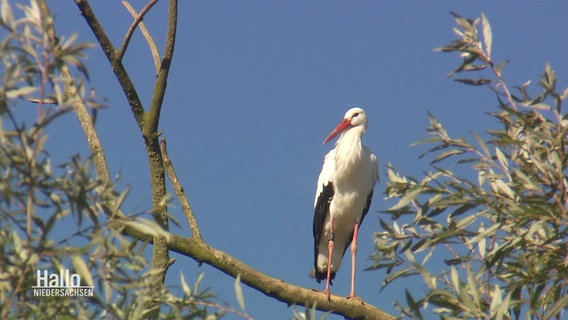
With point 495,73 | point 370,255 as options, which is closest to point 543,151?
point 495,73

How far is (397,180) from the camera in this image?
5941mm

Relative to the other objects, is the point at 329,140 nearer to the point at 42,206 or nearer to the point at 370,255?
the point at 370,255

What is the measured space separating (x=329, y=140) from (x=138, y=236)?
378 centimetres

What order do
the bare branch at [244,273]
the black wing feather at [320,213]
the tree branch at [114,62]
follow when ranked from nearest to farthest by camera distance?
the bare branch at [244,273] < the tree branch at [114,62] < the black wing feather at [320,213]

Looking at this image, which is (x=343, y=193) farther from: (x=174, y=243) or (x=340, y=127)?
(x=174, y=243)

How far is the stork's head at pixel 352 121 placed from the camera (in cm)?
943

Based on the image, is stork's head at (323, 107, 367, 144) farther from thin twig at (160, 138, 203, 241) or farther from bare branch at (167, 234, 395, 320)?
bare branch at (167, 234, 395, 320)

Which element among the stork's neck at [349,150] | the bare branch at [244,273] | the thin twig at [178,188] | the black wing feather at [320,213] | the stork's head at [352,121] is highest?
the stork's head at [352,121]

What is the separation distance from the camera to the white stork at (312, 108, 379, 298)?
9.15 meters

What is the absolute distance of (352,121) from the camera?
9.45 m

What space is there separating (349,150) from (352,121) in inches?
16.1

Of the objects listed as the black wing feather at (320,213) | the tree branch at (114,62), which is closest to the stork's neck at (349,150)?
the black wing feather at (320,213)

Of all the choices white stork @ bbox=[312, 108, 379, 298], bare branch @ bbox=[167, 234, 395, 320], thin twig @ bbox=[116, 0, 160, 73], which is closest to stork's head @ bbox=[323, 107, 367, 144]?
white stork @ bbox=[312, 108, 379, 298]

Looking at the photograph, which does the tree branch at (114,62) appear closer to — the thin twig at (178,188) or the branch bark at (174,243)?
the branch bark at (174,243)
